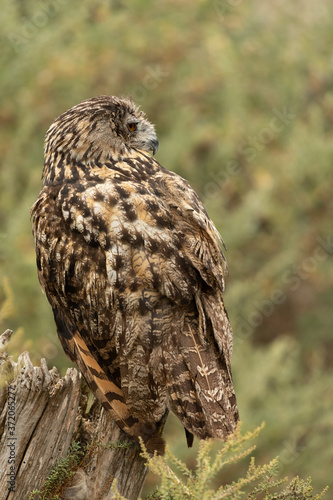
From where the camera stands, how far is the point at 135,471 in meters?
2.56

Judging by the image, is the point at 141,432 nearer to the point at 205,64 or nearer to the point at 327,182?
the point at 327,182

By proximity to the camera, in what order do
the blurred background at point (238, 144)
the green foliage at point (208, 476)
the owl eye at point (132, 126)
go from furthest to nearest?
the blurred background at point (238, 144) < the owl eye at point (132, 126) < the green foliage at point (208, 476)

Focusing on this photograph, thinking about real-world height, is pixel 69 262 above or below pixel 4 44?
below

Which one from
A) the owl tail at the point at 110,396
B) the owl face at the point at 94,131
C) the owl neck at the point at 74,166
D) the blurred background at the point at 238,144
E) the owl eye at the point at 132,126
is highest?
the blurred background at the point at 238,144

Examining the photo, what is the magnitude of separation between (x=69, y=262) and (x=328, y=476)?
626cm

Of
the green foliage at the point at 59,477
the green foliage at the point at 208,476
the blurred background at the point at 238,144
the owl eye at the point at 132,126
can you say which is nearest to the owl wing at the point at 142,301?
the green foliage at the point at 59,477

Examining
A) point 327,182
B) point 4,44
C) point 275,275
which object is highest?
point 327,182

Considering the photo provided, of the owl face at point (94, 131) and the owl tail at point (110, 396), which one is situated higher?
the owl face at point (94, 131)

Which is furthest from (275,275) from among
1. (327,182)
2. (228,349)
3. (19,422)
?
(19,422)

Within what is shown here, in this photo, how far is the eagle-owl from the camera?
2525 millimetres

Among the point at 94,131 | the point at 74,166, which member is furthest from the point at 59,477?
the point at 94,131

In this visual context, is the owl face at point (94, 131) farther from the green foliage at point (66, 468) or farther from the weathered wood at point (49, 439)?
the green foliage at point (66, 468)

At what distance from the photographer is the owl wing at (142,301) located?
252 centimetres

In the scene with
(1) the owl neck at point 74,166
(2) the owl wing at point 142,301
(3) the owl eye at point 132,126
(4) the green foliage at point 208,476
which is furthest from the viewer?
(3) the owl eye at point 132,126
